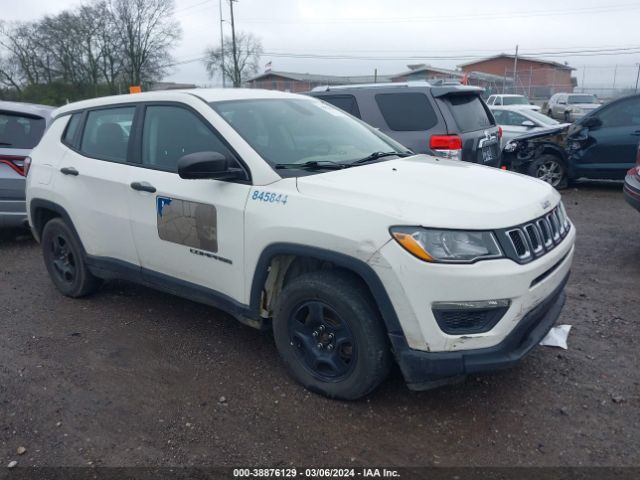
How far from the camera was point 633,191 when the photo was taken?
589 cm

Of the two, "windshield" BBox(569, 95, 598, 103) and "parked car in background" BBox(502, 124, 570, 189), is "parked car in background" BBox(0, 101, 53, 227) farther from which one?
"windshield" BBox(569, 95, 598, 103)

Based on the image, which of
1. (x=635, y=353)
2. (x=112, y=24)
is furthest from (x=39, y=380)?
(x=112, y=24)

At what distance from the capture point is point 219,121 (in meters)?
3.70

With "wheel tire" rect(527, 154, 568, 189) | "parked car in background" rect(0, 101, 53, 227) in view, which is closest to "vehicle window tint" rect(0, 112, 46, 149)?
"parked car in background" rect(0, 101, 53, 227)

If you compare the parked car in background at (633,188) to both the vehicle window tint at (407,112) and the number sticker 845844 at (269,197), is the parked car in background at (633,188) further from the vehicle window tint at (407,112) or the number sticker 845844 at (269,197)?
the number sticker 845844 at (269,197)

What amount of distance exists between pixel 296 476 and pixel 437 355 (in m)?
0.91

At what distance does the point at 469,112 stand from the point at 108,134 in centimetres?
466

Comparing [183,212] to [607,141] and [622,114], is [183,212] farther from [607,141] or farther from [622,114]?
[622,114]

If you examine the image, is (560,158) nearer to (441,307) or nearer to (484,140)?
(484,140)

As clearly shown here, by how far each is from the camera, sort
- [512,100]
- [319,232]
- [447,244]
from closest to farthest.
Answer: [447,244] < [319,232] < [512,100]

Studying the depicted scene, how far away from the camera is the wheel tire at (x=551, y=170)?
10117 millimetres

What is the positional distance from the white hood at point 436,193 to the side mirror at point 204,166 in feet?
1.53

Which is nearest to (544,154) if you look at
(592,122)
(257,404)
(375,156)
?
(592,122)

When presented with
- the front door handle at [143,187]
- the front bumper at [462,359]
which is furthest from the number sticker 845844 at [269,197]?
the front bumper at [462,359]
